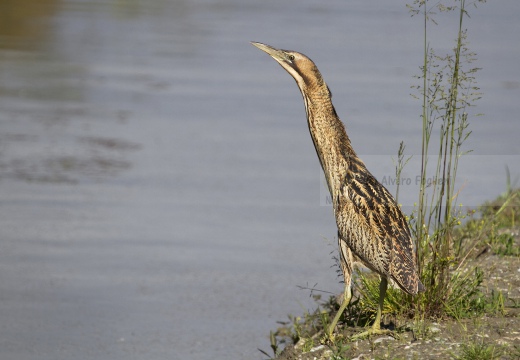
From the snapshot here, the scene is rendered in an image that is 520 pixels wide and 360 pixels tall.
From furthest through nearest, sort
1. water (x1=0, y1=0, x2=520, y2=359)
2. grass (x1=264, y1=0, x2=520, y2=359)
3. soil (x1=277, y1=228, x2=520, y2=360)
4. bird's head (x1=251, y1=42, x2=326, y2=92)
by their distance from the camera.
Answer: water (x1=0, y1=0, x2=520, y2=359), bird's head (x1=251, y1=42, x2=326, y2=92), grass (x1=264, y1=0, x2=520, y2=359), soil (x1=277, y1=228, x2=520, y2=360)

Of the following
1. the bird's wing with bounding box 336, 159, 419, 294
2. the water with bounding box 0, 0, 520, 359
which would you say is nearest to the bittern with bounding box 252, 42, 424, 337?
the bird's wing with bounding box 336, 159, 419, 294

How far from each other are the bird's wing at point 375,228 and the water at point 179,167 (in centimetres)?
109

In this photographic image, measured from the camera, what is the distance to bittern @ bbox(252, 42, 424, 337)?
5.50 metres

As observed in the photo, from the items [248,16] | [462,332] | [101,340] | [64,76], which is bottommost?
[101,340]

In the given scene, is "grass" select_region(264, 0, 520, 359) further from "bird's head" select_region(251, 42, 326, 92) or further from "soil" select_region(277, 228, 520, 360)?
"bird's head" select_region(251, 42, 326, 92)

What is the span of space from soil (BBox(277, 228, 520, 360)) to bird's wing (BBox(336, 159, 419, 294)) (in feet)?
1.08

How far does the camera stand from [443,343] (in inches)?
215

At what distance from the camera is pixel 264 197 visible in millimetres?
8961

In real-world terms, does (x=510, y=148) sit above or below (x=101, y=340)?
above

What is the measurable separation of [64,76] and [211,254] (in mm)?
5827

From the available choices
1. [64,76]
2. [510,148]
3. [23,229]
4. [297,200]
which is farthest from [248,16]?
[23,229]

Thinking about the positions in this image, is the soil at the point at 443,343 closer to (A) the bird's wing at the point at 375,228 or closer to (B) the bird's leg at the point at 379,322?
(B) the bird's leg at the point at 379,322

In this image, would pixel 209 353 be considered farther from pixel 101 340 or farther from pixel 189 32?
pixel 189 32

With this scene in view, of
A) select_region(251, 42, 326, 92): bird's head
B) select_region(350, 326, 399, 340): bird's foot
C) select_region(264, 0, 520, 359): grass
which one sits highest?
select_region(251, 42, 326, 92): bird's head
